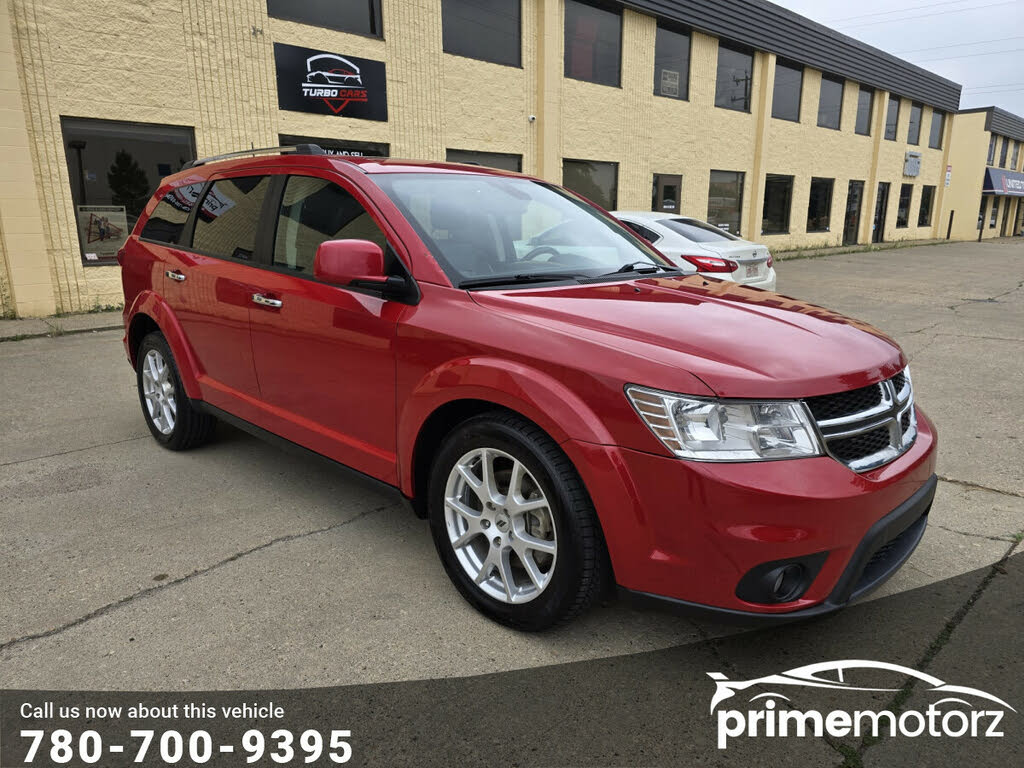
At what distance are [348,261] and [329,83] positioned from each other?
10572 millimetres

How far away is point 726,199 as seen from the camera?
2078 centimetres

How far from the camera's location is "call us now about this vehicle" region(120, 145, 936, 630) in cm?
214

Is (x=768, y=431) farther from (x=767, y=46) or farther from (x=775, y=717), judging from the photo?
(x=767, y=46)

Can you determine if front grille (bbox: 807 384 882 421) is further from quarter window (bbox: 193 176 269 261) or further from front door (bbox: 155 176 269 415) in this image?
quarter window (bbox: 193 176 269 261)

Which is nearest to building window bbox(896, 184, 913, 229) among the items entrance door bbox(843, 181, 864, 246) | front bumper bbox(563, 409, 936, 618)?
entrance door bbox(843, 181, 864, 246)

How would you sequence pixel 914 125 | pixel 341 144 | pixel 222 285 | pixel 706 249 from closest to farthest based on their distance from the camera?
pixel 222 285 < pixel 706 249 < pixel 341 144 < pixel 914 125

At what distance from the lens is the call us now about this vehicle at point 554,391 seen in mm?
2139

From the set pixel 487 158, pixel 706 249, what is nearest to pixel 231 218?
pixel 706 249

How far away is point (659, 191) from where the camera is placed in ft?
60.5

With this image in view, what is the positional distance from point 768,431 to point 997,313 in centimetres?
1061

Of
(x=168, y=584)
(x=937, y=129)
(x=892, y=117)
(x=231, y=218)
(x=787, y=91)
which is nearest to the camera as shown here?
(x=168, y=584)

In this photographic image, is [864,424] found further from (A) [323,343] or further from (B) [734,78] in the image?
(B) [734,78]

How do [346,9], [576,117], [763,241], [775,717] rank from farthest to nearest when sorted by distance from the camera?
[763,241] → [576,117] → [346,9] → [775,717]

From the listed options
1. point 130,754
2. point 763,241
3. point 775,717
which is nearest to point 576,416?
point 775,717
